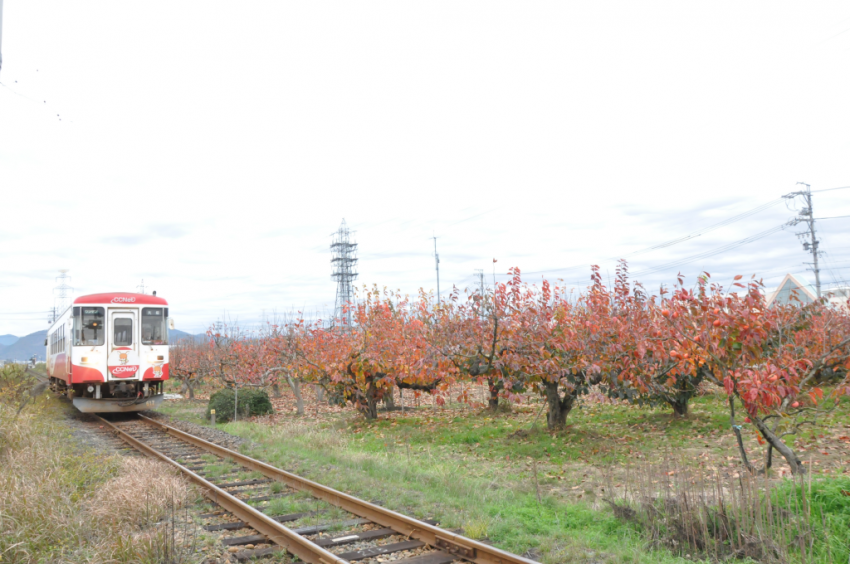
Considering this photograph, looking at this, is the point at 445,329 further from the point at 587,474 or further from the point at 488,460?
the point at 587,474

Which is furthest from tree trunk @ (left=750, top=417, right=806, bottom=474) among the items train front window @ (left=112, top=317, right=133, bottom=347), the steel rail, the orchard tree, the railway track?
train front window @ (left=112, top=317, right=133, bottom=347)

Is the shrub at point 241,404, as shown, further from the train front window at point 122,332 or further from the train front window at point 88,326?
the train front window at point 88,326

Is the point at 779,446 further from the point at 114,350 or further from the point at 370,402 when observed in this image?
the point at 114,350

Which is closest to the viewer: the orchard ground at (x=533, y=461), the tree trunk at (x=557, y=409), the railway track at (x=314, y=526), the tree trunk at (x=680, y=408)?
the railway track at (x=314, y=526)

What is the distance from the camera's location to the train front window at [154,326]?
1808 cm

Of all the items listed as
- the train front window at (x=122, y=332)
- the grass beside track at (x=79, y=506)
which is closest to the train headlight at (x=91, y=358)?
the train front window at (x=122, y=332)

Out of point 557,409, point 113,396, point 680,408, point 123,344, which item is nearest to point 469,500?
point 557,409

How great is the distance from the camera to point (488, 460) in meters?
11.4

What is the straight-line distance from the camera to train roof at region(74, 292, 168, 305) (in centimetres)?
1745

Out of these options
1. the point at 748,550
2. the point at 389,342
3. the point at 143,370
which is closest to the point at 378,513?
the point at 748,550

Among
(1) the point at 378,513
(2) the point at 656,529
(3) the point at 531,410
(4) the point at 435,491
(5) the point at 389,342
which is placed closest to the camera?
(2) the point at 656,529

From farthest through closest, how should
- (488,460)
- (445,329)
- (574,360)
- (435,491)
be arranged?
1. (445,329)
2. (574,360)
3. (488,460)
4. (435,491)

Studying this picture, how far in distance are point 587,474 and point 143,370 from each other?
1412 cm

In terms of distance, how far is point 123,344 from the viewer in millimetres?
17703
